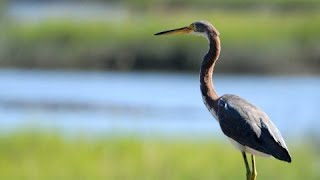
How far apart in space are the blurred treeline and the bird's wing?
12959mm

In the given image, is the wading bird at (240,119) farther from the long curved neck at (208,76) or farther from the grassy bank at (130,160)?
the grassy bank at (130,160)

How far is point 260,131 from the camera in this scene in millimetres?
4824

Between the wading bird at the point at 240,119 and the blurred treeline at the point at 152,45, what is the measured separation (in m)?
12.9

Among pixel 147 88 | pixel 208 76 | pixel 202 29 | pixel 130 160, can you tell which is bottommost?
pixel 147 88

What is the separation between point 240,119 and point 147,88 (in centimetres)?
1211

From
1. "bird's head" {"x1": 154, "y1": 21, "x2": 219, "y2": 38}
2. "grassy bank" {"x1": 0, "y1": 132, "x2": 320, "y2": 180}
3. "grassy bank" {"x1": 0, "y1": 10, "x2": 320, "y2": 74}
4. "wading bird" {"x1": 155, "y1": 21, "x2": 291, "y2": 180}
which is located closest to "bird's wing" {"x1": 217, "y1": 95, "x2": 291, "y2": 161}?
"wading bird" {"x1": 155, "y1": 21, "x2": 291, "y2": 180}

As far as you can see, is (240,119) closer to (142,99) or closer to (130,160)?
(130,160)

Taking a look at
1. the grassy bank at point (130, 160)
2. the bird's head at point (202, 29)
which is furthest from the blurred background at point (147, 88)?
the bird's head at point (202, 29)

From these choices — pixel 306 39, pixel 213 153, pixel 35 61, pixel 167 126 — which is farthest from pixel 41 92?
pixel 213 153

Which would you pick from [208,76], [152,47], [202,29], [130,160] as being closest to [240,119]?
[208,76]

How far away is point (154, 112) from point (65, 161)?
5211 mm

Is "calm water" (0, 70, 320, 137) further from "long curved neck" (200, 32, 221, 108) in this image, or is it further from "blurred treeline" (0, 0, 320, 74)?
"long curved neck" (200, 32, 221, 108)

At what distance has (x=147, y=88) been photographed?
55.7 feet

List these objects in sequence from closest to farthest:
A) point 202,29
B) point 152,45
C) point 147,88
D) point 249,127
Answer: point 249,127 → point 202,29 → point 147,88 → point 152,45
